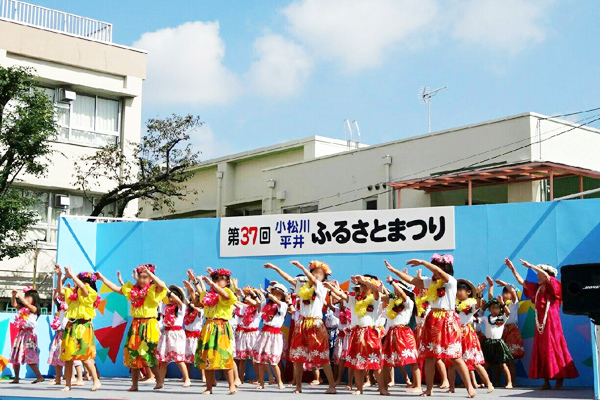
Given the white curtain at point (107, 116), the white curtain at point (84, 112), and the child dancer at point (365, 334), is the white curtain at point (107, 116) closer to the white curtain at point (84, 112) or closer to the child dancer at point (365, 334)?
the white curtain at point (84, 112)

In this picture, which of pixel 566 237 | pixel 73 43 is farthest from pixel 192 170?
pixel 566 237

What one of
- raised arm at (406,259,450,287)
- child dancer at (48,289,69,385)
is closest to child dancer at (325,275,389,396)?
raised arm at (406,259,450,287)

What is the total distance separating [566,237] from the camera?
41.6 feet

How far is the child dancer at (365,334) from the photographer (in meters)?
10.9

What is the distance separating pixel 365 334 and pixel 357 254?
302 cm

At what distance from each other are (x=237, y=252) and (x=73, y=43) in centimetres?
1057

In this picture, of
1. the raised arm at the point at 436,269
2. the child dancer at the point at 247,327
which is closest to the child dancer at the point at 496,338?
the raised arm at the point at 436,269

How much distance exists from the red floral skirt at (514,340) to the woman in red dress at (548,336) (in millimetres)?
549

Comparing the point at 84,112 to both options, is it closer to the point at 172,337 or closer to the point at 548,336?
the point at 172,337

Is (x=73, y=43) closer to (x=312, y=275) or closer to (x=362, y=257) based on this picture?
(x=362, y=257)

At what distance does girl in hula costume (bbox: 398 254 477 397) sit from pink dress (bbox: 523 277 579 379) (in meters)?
2.21

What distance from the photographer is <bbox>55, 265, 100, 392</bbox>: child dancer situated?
11.2 meters

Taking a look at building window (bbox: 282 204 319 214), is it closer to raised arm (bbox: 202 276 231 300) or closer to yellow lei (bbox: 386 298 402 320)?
yellow lei (bbox: 386 298 402 320)

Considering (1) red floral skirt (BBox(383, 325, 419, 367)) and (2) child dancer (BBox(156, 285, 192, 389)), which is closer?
(1) red floral skirt (BBox(383, 325, 419, 367))
